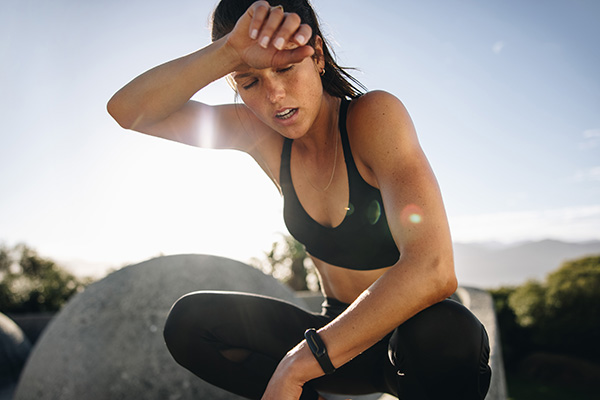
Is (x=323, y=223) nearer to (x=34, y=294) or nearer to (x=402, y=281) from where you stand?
(x=402, y=281)

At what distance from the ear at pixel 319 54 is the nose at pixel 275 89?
317 millimetres

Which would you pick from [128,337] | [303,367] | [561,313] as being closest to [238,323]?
[303,367]

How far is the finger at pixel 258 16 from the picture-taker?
6.08 feet

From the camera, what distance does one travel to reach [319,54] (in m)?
2.27

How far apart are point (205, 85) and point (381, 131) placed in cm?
99

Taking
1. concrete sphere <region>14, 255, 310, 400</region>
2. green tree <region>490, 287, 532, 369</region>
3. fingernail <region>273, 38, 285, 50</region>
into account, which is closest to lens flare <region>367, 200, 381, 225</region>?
fingernail <region>273, 38, 285, 50</region>

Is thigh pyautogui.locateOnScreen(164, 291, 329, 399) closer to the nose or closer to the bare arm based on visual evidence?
the bare arm

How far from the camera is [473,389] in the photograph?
162 centimetres

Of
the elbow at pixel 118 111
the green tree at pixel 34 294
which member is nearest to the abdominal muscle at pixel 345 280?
the elbow at pixel 118 111

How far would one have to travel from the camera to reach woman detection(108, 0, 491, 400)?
1600mm

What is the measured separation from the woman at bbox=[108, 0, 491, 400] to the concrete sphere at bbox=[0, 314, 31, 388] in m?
7.67

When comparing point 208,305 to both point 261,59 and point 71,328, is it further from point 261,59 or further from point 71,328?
point 71,328

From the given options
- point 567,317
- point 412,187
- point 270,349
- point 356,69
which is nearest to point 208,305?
point 270,349

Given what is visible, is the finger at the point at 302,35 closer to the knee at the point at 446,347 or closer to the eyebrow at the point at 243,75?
the eyebrow at the point at 243,75
